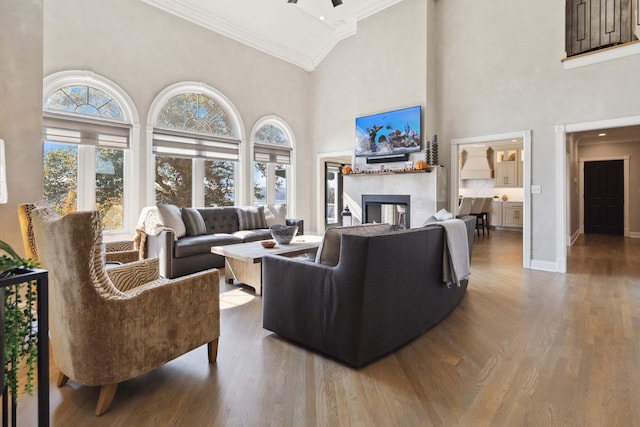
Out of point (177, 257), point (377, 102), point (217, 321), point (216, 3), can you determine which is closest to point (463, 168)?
point (377, 102)

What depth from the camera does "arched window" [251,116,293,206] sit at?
711 centimetres

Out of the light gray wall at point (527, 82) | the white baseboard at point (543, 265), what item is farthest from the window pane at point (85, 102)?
the white baseboard at point (543, 265)

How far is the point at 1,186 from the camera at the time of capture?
2.48 meters

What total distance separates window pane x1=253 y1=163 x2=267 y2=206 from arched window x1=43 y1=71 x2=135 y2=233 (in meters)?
2.53

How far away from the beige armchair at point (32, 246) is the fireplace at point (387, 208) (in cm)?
425

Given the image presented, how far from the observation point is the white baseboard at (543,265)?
15.8 ft

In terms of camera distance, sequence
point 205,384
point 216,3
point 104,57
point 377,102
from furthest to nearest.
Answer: point 377,102, point 216,3, point 104,57, point 205,384

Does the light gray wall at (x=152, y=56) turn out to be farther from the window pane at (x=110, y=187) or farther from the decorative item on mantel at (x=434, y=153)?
the decorative item on mantel at (x=434, y=153)

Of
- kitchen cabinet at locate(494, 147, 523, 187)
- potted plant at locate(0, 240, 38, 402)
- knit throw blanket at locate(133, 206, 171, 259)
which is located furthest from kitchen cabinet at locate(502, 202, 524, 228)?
potted plant at locate(0, 240, 38, 402)

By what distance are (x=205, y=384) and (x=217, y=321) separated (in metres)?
0.36

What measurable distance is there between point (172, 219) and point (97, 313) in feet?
10.7

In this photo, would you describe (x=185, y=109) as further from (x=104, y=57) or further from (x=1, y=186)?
(x=1, y=186)

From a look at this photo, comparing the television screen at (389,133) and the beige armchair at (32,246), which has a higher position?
the television screen at (389,133)

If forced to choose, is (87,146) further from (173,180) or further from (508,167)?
(508,167)
